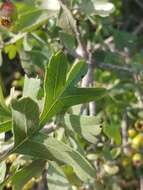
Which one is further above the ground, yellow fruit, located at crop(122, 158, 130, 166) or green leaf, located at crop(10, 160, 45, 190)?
green leaf, located at crop(10, 160, 45, 190)

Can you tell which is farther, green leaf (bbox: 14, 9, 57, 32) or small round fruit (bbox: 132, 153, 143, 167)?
small round fruit (bbox: 132, 153, 143, 167)

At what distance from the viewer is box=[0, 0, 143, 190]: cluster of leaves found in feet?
3.63

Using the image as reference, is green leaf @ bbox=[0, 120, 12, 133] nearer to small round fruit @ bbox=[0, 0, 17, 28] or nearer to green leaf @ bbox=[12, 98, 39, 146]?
green leaf @ bbox=[12, 98, 39, 146]

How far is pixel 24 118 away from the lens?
104 centimetres

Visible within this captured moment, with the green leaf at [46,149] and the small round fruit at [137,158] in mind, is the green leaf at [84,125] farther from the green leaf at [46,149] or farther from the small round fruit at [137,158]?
the small round fruit at [137,158]

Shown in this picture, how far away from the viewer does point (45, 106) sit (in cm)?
110

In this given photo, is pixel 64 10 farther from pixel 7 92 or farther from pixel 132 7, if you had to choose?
pixel 132 7

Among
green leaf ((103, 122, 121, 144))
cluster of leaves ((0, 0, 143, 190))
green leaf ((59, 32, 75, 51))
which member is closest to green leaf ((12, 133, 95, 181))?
cluster of leaves ((0, 0, 143, 190))

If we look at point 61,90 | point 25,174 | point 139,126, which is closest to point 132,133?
point 139,126

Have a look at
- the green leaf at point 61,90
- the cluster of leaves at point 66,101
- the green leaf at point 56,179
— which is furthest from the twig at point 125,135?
the green leaf at point 61,90

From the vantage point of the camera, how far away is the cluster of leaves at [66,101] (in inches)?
43.5

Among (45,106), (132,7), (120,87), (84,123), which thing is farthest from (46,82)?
(132,7)

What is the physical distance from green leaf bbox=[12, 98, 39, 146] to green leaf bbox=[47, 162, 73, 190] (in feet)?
0.82

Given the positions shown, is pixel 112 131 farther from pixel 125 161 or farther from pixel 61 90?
pixel 61 90
